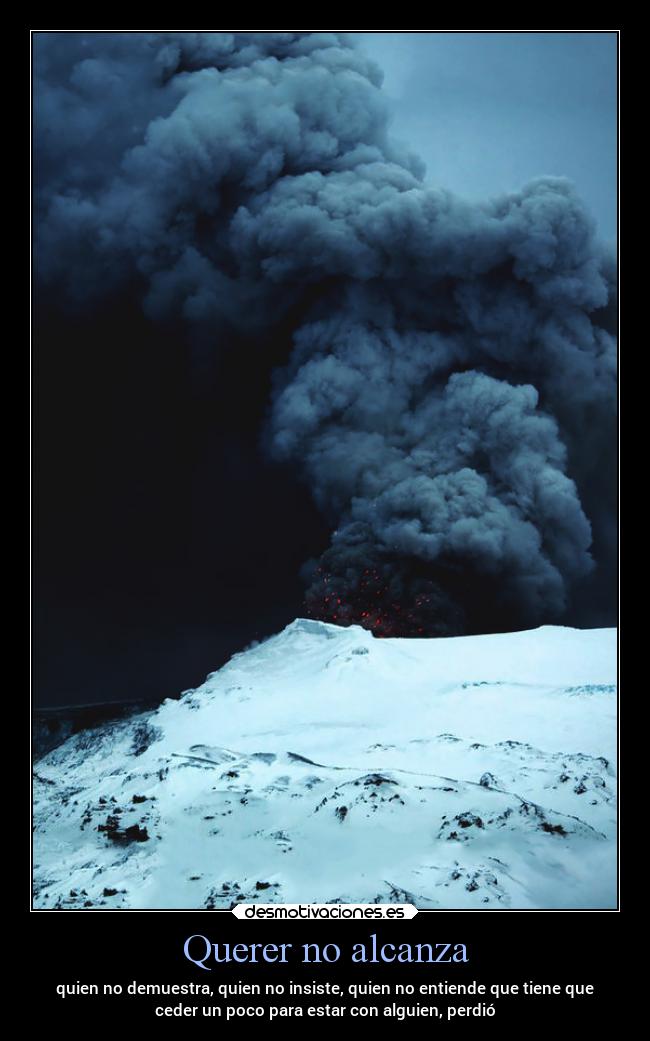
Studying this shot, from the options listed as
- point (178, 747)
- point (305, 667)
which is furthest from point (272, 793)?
point (305, 667)

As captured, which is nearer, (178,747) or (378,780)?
(378,780)

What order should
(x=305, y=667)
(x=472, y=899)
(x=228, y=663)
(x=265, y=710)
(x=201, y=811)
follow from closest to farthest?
(x=472, y=899)
(x=201, y=811)
(x=265, y=710)
(x=305, y=667)
(x=228, y=663)

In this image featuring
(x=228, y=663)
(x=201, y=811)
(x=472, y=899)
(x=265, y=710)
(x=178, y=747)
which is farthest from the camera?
(x=228, y=663)

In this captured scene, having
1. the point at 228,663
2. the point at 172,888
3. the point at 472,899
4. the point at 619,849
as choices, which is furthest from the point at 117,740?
the point at 619,849

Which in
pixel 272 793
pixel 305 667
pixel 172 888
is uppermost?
pixel 305 667

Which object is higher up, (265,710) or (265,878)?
(265,710)

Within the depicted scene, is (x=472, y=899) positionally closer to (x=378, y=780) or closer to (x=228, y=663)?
(x=378, y=780)

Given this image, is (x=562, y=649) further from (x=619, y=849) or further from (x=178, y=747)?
(x=178, y=747)
